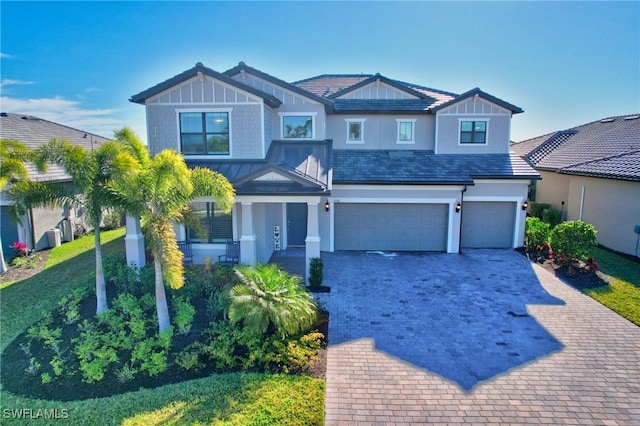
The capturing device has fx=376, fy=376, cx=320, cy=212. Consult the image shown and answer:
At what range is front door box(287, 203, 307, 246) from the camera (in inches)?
639

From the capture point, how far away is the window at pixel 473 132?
1702 centimetres

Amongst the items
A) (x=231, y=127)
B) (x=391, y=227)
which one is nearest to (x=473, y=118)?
(x=391, y=227)

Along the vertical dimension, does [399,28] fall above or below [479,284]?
above

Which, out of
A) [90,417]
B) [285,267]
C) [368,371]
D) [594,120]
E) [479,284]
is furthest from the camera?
[594,120]

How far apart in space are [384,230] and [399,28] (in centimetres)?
802

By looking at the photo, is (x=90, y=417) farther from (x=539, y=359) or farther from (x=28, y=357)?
(x=539, y=359)

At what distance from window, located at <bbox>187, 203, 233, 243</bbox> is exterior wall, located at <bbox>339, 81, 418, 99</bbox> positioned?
8.59 m

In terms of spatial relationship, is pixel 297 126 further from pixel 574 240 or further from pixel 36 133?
pixel 36 133

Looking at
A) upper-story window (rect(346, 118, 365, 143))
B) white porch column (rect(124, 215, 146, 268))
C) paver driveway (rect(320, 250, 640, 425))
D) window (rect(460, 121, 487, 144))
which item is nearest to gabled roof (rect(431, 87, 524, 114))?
window (rect(460, 121, 487, 144))

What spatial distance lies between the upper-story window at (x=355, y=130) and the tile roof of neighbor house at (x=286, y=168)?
220cm

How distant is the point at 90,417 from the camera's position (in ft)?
20.4

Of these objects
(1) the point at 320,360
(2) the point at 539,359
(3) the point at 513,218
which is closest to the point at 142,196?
(1) the point at 320,360

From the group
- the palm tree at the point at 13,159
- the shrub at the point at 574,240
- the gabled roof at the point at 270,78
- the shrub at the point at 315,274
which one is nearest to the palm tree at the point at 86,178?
the palm tree at the point at 13,159

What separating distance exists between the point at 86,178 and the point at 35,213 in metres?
9.52
